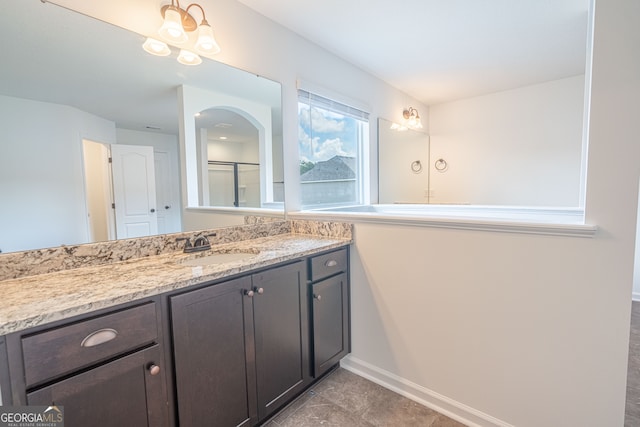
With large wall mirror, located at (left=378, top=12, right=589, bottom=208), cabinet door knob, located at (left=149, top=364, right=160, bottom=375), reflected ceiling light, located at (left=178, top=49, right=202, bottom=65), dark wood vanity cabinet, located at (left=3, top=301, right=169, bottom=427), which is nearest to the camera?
dark wood vanity cabinet, located at (left=3, top=301, right=169, bottom=427)

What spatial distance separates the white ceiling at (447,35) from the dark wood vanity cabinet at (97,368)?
6.52 ft

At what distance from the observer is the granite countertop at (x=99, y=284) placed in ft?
2.76

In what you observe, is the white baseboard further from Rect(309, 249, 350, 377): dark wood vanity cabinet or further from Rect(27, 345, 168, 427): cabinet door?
Rect(27, 345, 168, 427): cabinet door

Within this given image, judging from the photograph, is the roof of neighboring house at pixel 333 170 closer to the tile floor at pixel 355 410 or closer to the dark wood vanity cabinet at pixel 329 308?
the dark wood vanity cabinet at pixel 329 308

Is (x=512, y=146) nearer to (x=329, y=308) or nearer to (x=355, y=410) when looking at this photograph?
(x=329, y=308)

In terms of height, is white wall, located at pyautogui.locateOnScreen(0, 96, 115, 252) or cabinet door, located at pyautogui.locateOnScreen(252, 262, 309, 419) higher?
white wall, located at pyautogui.locateOnScreen(0, 96, 115, 252)

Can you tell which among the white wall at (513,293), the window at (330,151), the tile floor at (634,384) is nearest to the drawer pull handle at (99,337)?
the white wall at (513,293)

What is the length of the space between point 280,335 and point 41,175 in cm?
128

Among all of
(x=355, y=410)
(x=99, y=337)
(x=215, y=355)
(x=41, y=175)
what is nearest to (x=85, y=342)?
(x=99, y=337)

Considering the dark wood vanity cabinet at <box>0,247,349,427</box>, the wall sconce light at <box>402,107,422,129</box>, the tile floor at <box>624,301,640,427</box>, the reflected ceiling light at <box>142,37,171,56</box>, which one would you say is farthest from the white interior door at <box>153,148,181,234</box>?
the wall sconce light at <box>402,107,422,129</box>

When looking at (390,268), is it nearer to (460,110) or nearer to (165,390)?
(165,390)

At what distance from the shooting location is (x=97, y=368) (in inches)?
36.6

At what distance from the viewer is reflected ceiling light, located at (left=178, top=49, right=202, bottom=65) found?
65.8 inches

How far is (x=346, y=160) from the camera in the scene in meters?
3.10
